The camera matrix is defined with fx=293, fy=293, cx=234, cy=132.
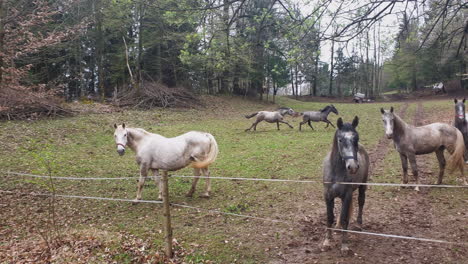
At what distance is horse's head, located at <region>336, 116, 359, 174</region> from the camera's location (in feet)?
11.9

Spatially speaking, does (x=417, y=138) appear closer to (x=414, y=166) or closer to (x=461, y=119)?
(x=414, y=166)

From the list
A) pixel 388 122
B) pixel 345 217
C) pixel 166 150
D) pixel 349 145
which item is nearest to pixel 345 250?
pixel 345 217

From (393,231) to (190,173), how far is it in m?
5.73

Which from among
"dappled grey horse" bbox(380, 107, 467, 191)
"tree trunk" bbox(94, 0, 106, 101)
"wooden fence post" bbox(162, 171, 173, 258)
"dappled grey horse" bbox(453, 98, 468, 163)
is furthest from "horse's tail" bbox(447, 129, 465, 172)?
"tree trunk" bbox(94, 0, 106, 101)

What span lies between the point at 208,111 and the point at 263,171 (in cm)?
1364

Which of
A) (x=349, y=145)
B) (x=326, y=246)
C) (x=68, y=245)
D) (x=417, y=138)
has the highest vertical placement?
(x=349, y=145)

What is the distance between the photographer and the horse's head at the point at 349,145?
3642mm

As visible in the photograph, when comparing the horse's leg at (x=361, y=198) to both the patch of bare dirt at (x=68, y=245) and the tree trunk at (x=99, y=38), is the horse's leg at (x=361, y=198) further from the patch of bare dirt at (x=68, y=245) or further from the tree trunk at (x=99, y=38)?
the tree trunk at (x=99, y=38)

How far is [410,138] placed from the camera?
275 inches

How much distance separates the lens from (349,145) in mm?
3771

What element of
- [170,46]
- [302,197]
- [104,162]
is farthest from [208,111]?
[302,197]

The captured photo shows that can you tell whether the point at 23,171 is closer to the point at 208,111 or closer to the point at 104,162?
the point at 104,162

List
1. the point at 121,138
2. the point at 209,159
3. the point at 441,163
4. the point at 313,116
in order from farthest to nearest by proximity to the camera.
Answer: the point at 313,116
the point at 441,163
the point at 209,159
the point at 121,138

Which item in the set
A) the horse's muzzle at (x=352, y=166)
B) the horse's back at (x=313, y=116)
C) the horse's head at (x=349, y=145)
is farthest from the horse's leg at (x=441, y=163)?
the horse's back at (x=313, y=116)
